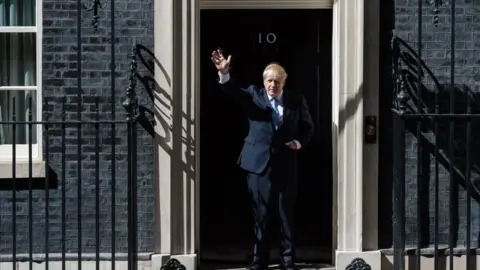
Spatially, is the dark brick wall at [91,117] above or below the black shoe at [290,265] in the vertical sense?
above

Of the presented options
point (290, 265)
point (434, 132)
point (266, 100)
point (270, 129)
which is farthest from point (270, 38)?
point (290, 265)

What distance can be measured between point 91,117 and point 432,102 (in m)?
2.82

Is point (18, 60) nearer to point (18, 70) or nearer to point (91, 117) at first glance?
point (18, 70)

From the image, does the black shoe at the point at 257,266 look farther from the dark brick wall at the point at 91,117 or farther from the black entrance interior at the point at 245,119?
the dark brick wall at the point at 91,117

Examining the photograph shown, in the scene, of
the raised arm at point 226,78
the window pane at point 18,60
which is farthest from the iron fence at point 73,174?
the raised arm at point 226,78

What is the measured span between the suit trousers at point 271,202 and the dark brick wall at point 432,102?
77 centimetres

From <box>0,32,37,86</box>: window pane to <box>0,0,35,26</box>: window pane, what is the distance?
10 centimetres

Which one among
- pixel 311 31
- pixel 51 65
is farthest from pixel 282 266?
pixel 51 65

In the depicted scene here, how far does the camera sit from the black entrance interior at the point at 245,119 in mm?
7027

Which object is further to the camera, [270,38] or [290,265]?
[270,38]

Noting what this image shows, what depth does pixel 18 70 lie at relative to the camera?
22.5ft

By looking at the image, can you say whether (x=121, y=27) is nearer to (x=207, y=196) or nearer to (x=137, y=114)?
(x=137, y=114)

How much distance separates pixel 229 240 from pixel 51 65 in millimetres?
2206

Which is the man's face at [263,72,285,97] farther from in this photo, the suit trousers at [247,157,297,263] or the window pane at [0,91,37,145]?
the window pane at [0,91,37,145]
